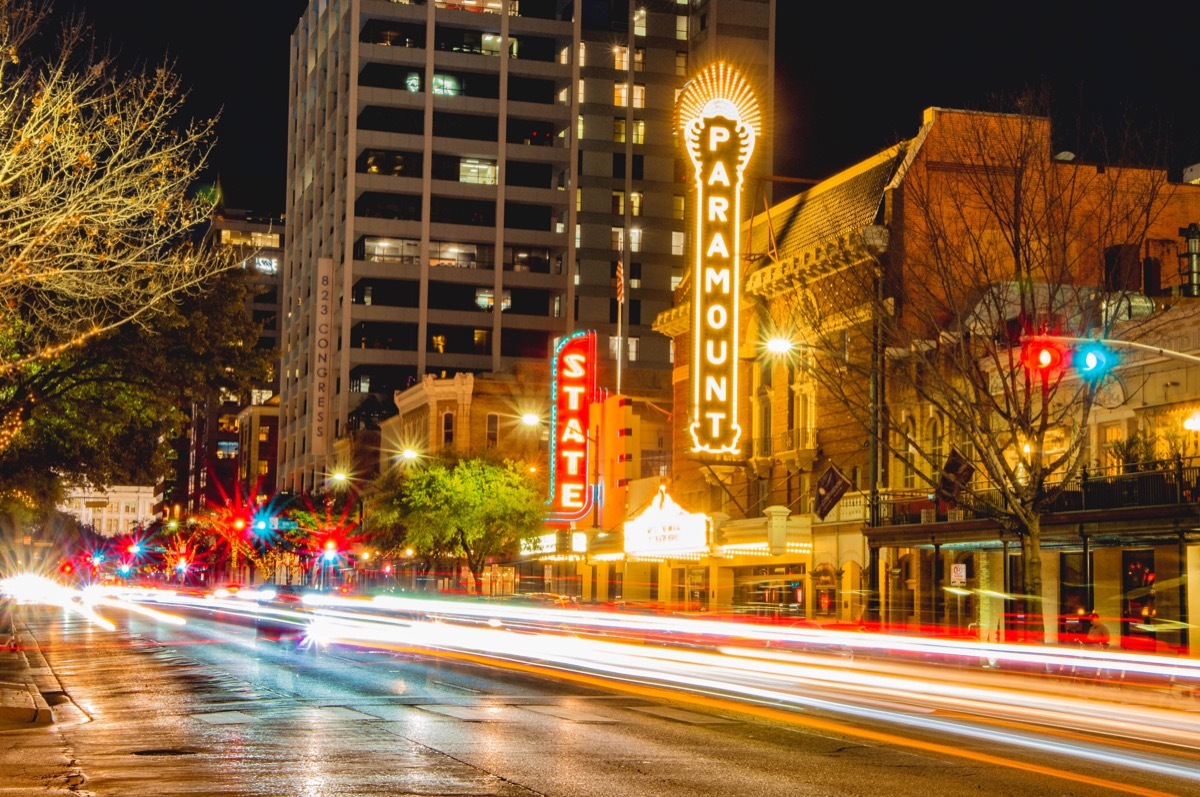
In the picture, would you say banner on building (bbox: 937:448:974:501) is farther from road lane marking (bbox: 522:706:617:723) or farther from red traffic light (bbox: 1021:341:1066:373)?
road lane marking (bbox: 522:706:617:723)

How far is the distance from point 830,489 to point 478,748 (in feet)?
101

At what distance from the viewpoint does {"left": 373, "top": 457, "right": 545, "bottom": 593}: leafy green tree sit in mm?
66000

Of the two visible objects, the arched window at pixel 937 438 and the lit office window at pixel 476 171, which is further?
the lit office window at pixel 476 171

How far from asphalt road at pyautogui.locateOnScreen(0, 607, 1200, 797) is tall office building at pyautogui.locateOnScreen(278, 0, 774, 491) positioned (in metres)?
82.0

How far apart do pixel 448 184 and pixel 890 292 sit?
68.4m

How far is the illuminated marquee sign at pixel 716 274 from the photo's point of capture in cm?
4956

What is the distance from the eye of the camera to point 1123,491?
111 ft

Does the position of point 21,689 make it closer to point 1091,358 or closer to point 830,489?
point 1091,358

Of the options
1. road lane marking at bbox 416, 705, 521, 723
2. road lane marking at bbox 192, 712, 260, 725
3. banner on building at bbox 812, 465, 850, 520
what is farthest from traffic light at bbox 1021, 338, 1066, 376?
banner on building at bbox 812, 465, 850, 520

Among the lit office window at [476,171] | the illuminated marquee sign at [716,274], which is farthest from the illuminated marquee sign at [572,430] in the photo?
the lit office window at [476,171]

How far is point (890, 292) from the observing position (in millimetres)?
42406

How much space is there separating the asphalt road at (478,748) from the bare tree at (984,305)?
1148 cm

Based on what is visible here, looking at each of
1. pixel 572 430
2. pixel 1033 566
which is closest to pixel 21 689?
pixel 1033 566

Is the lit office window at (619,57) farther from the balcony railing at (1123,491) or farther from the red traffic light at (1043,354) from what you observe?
the red traffic light at (1043,354)
